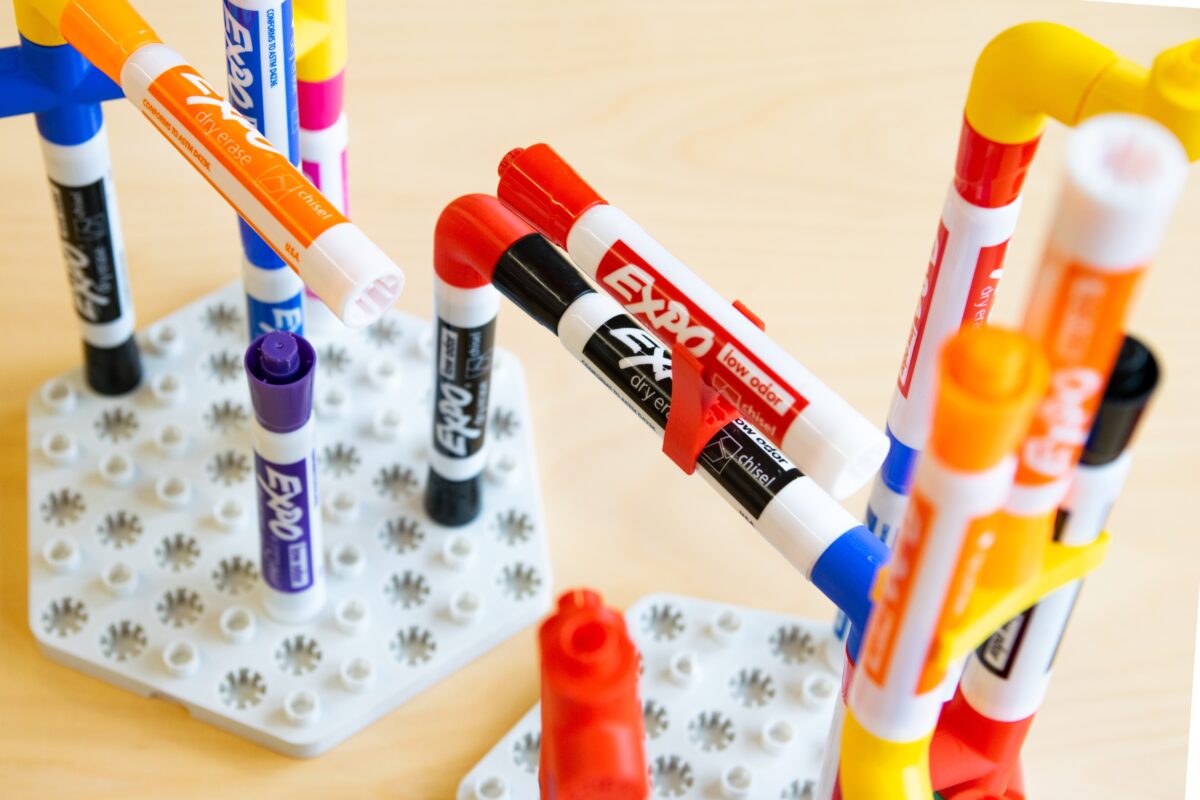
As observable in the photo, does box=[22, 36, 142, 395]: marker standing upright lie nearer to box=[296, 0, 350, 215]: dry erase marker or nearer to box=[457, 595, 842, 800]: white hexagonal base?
box=[296, 0, 350, 215]: dry erase marker

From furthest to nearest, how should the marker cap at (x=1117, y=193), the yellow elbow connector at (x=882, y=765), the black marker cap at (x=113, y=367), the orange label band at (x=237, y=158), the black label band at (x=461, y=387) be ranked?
the black marker cap at (x=113, y=367)
the black label band at (x=461, y=387)
the orange label band at (x=237, y=158)
the yellow elbow connector at (x=882, y=765)
the marker cap at (x=1117, y=193)

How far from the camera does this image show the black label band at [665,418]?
555mm

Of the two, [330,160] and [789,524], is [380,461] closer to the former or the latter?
[330,160]

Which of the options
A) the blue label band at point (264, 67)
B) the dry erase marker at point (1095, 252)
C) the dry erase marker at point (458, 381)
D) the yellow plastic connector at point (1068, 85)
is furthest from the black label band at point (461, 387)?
the dry erase marker at point (1095, 252)

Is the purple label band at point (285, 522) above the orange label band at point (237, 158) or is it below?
below

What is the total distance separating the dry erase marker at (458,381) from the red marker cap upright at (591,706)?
0.72ft

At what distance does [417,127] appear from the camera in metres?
0.90

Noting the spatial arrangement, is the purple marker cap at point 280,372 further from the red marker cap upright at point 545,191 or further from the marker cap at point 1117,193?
the marker cap at point 1117,193

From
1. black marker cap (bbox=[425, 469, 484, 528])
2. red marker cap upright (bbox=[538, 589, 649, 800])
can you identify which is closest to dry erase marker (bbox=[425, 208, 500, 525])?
black marker cap (bbox=[425, 469, 484, 528])

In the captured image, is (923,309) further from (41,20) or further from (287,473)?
(41,20)

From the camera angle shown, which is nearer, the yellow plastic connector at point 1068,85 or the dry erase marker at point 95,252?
the yellow plastic connector at point 1068,85

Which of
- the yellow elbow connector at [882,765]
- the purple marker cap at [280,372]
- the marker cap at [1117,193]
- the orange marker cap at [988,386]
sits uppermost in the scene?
the marker cap at [1117,193]

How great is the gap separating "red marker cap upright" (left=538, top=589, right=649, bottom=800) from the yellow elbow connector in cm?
6

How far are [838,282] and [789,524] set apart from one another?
0.33m
